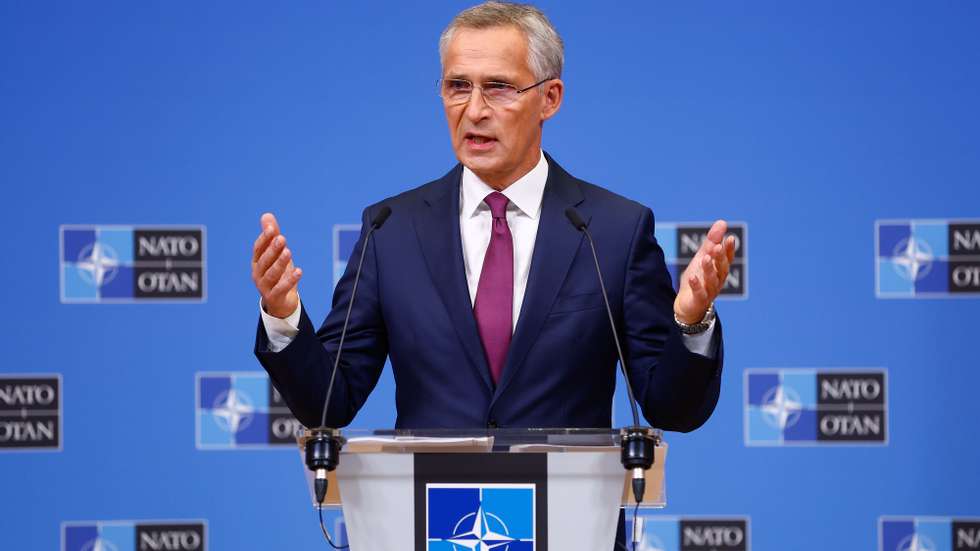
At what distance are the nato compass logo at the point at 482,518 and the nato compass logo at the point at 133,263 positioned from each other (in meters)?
2.37

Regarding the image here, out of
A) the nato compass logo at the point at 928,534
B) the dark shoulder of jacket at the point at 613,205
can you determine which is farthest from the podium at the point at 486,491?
the nato compass logo at the point at 928,534

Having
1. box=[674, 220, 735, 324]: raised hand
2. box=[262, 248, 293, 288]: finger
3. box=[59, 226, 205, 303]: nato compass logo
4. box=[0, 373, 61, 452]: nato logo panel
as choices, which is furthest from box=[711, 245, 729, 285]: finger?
box=[0, 373, 61, 452]: nato logo panel

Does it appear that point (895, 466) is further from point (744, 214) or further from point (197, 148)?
point (197, 148)

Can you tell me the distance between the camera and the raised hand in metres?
1.72

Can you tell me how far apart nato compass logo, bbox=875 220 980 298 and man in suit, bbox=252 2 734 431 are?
1.84 m

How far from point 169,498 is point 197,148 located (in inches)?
43.8

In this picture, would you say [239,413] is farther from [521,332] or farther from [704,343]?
[704,343]

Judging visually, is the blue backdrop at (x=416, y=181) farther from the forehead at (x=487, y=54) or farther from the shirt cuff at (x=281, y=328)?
the shirt cuff at (x=281, y=328)

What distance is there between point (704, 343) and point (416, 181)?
2.09 meters

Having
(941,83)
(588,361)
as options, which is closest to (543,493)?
(588,361)

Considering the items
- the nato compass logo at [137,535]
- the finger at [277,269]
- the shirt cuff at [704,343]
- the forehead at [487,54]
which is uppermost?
the forehead at [487,54]

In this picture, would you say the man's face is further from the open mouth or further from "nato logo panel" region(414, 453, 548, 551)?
"nato logo panel" region(414, 453, 548, 551)

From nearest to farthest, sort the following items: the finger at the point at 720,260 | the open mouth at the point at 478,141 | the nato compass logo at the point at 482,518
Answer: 1. the nato compass logo at the point at 482,518
2. the finger at the point at 720,260
3. the open mouth at the point at 478,141

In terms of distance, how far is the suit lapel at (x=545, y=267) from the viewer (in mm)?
2018
